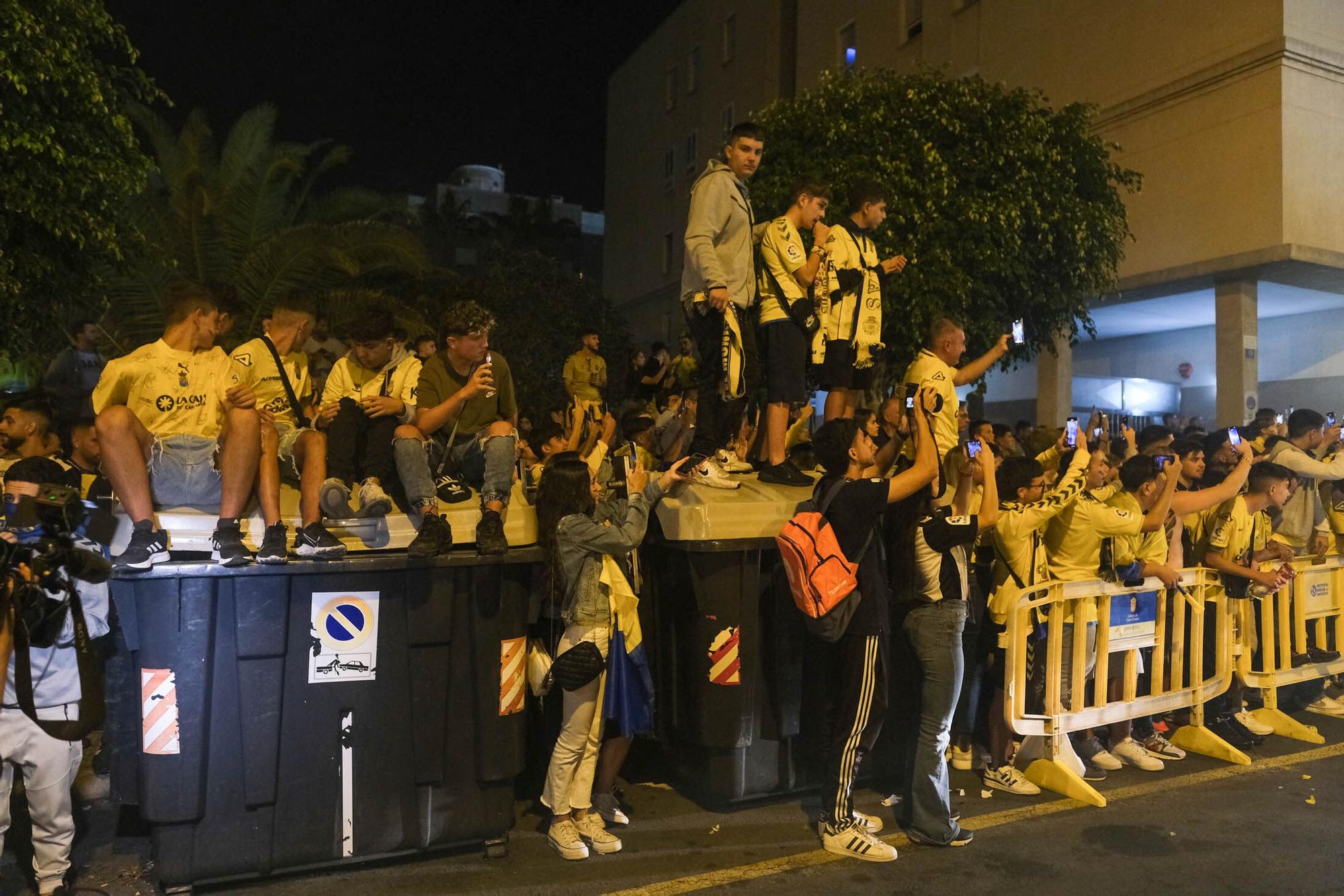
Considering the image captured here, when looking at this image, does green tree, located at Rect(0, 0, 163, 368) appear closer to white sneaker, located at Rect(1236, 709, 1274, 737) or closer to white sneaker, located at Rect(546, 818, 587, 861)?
white sneaker, located at Rect(546, 818, 587, 861)

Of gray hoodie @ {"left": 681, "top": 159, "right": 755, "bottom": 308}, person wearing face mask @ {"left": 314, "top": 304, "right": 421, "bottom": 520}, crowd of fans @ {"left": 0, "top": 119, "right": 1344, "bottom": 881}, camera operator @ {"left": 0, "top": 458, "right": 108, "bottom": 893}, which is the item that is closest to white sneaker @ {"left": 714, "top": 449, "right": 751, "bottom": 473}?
crowd of fans @ {"left": 0, "top": 119, "right": 1344, "bottom": 881}

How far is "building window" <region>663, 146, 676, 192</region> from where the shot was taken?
35.3 metres

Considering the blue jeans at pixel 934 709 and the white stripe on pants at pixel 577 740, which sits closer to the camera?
the white stripe on pants at pixel 577 740

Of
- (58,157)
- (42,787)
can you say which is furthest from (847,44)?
(42,787)

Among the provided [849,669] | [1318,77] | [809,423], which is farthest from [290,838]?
[1318,77]

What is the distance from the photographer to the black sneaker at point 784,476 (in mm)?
5730

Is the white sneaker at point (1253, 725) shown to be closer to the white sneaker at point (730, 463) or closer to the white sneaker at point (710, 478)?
the white sneaker at point (730, 463)

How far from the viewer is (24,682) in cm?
400

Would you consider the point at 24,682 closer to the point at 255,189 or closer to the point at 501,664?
the point at 501,664

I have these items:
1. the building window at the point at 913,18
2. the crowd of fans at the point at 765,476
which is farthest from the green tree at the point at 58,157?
the building window at the point at 913,18

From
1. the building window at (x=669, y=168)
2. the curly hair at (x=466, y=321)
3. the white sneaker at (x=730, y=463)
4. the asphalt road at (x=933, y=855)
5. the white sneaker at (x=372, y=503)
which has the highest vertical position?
the building window at (x=669, y=168)

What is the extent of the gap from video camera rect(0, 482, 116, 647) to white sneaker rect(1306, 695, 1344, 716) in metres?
7.96

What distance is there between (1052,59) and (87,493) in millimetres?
19703

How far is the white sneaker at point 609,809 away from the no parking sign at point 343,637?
143 centimetres
